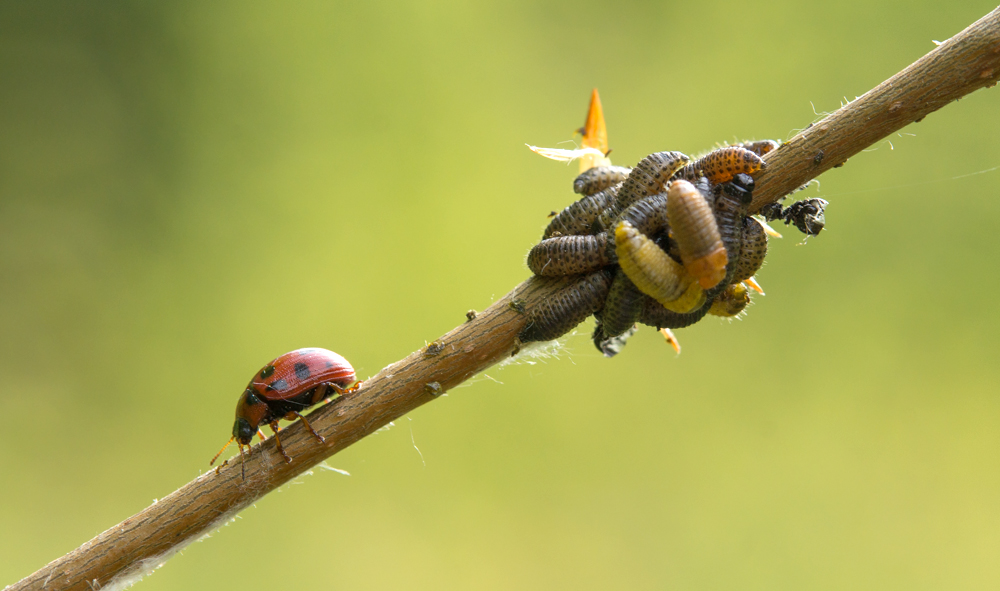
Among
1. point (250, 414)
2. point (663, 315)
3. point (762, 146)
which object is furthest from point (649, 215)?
point (250, 414)

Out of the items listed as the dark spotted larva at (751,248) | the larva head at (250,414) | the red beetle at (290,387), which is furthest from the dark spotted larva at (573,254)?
the larva head at (250,414)

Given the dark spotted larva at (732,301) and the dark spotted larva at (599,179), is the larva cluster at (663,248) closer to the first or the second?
the dark spotted larva at (732,301)

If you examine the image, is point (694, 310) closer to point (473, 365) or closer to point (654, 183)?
point (654, 183)

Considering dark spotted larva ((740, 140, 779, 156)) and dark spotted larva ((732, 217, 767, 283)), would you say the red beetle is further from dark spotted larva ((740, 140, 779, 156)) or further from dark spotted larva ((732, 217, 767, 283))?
dark spotted larva ((740, 140, 779, 156))

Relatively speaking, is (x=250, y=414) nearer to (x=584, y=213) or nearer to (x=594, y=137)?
(x=584, y=213)

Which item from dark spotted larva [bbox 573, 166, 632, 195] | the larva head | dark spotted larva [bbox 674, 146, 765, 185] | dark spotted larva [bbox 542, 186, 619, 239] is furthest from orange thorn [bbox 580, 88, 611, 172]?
the larva head

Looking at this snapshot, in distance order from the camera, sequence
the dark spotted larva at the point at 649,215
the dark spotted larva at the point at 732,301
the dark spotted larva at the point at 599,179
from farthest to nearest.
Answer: the dark spotted larva at the point at 599,179
the dark spotted larva at the point at 732,301
the dark spotted larva at the point at 649,215
